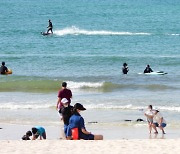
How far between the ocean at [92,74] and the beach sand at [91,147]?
5.20 m

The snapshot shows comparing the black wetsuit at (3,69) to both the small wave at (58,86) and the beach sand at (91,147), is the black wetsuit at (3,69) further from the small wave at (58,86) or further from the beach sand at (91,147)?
the beach sand at (91,147)

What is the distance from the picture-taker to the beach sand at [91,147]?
1503cm

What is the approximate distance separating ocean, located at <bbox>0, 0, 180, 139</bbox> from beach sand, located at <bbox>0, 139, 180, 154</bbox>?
5.20 metres

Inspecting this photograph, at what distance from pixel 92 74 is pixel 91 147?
2007cm

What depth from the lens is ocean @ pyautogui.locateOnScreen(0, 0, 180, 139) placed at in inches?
944

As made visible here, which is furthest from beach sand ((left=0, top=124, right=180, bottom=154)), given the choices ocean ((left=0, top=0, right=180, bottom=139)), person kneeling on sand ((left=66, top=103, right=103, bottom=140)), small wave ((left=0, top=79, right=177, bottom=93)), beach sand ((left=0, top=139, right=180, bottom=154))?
small wave ((left=0, top=79, right=177, bottom=93))

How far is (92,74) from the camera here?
35406 millimetres

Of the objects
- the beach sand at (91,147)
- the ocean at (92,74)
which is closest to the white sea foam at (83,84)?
the ocean at (92,74)

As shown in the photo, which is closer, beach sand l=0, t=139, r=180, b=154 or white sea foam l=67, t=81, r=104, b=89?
beach sand l=0, t=139, r=180, b=154

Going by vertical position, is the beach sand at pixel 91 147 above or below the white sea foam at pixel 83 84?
below

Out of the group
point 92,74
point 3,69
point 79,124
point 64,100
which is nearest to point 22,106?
point 64,100

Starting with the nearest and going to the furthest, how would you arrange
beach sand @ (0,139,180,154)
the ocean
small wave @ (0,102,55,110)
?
1. beach sand @ (0,139,180,154)
2. the ocean
3. small wave @ (0,102,55,110)

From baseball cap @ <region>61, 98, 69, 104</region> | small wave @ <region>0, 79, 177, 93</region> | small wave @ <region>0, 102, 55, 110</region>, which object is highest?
small wave @ <region>0, 79, 177, 93</region>

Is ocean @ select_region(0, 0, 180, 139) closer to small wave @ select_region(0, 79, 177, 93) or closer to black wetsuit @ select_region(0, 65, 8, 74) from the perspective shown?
small wave @ select_region(0, 79, 177, 93)
